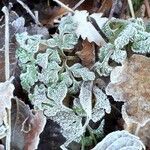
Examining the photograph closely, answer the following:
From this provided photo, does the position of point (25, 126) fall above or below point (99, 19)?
below

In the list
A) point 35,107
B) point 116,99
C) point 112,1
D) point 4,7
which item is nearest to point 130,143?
point 116,99

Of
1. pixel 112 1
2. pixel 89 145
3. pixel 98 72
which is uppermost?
pixel 112 1

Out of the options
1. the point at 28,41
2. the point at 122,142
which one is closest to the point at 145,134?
the point at 122,142

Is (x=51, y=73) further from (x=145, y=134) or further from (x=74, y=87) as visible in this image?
(x=145, y=134)

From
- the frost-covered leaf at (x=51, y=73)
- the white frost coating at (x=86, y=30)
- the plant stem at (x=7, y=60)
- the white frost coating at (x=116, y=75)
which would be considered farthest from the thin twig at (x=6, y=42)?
the white frost coating at (x=116, y=75)

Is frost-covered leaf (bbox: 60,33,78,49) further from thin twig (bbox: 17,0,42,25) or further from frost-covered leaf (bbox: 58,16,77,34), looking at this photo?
thin twig (bbox: 17,0,42,25)

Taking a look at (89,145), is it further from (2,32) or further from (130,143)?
(2,32)

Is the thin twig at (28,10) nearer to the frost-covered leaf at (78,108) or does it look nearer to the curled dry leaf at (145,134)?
the frost-covered leaf at (78,108)
